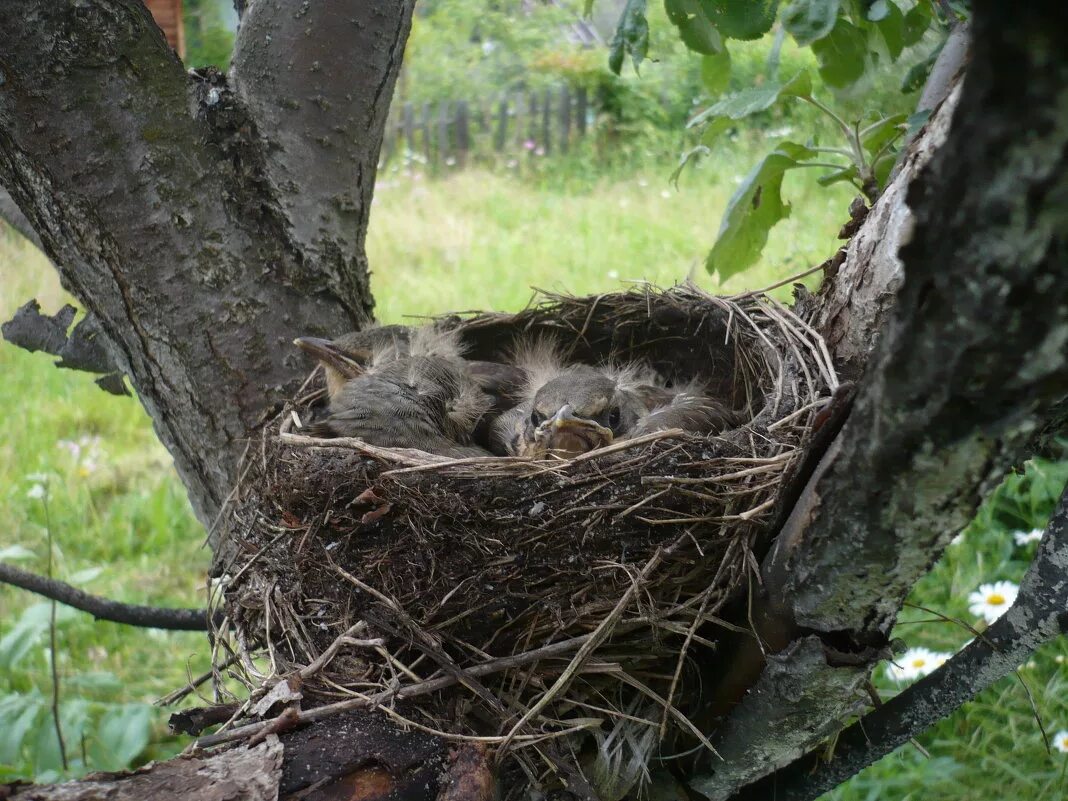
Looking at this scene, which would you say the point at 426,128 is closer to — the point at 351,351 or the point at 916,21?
the point at 351,351

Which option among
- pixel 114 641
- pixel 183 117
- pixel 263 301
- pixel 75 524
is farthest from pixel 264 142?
pixel 75 524

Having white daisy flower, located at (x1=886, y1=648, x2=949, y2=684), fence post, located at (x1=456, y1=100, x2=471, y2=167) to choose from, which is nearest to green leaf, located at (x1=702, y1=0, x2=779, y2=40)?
white daisy flower, located at (x1=886, y1=648, x2=949, y2=684)

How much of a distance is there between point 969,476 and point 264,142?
1.75m

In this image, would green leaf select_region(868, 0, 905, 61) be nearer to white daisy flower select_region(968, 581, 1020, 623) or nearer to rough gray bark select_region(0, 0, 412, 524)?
rough gray bark select_region(0, 0, 412, 524)

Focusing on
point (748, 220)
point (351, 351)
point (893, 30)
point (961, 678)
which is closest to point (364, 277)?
point (351, 351)

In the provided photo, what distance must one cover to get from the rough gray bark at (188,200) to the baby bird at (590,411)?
0.52m

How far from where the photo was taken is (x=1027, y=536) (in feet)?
10.8

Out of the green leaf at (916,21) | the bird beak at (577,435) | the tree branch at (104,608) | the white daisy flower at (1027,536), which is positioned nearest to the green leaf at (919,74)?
the green leaf at (916,21)

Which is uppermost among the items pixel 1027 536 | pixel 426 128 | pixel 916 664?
pixel 426 128

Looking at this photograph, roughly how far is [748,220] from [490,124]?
30.2 feet

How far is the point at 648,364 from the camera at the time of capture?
2.86 metres

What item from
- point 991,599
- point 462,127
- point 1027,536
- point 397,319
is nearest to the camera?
point 991,599

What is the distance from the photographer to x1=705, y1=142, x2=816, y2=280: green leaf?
7.13ft

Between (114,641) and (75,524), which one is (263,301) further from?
(75,524)
